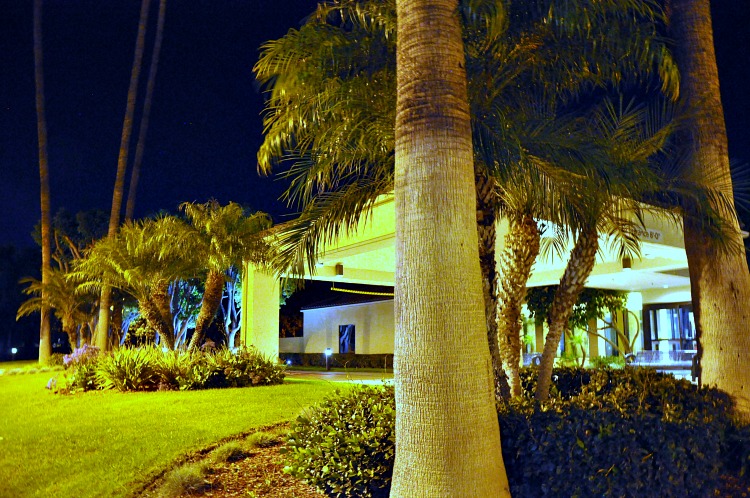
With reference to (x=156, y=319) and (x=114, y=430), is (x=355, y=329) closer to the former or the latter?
(x=156, y=319)

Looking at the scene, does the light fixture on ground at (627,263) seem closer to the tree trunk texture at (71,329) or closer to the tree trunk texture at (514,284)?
the tree trunk texture at (514,284)

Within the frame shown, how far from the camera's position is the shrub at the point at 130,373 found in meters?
15.3

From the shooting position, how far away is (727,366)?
28.6ft

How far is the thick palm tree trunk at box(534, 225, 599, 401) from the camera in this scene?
8422 mm

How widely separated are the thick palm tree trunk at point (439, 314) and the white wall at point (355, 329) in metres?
23.6

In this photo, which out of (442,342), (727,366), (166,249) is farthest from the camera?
(166,249)

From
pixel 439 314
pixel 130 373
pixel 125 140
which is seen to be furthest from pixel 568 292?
pixel 125 140

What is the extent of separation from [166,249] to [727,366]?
1288cm

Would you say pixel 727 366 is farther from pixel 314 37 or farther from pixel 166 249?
pixel 166 249

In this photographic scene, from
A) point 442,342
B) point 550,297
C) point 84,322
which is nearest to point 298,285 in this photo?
point 442,342

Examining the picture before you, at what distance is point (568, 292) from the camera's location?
28.4 feet

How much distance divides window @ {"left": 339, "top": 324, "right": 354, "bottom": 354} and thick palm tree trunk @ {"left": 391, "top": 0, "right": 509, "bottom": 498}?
2656cm

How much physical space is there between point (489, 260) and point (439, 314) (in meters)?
2.90

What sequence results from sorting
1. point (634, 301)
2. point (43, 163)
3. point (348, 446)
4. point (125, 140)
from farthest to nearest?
1. point (43, 163)
2. point (634, 301)
3. point (125, 140)
4. point (348, 446)
